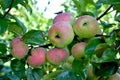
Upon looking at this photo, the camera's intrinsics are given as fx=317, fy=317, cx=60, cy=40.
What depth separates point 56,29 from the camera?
38.7 inches

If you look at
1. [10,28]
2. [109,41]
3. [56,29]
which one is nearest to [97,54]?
[109,41]

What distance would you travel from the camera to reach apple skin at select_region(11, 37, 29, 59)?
1084 mm

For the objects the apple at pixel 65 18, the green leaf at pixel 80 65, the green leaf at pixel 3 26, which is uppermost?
the apple at pixel 65 18

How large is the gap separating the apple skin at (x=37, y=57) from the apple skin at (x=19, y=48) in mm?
26

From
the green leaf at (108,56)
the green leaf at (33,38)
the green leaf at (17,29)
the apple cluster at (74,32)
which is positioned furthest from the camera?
the green leaf at (17,29)

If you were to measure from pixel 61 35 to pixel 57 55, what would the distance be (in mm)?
66

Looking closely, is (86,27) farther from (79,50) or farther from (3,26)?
(3,26)

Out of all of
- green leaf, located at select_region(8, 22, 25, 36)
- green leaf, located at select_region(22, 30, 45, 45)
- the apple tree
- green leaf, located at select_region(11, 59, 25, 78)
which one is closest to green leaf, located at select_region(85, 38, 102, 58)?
the apple tree

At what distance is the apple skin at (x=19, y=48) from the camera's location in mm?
1084

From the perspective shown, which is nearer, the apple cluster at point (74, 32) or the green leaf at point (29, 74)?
the apple cluster at point (74, 32)

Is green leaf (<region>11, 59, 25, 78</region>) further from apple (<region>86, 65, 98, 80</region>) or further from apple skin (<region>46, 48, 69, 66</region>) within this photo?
apple (<region>86, 65, 98, 80</region>)

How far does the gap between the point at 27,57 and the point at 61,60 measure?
0.47 ft

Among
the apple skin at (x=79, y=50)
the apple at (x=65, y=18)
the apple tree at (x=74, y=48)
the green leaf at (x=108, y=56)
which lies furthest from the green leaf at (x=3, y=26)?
the green leaf at (x=108, y=56)

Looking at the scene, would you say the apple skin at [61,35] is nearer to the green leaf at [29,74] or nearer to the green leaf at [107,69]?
the green leaf at [107,69]
